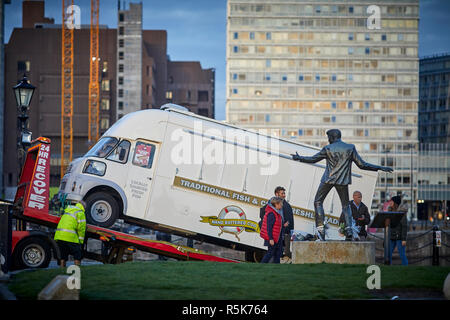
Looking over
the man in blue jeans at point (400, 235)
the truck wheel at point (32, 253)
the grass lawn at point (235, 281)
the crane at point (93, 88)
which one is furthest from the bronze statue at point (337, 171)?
the crane at point (93, 88)

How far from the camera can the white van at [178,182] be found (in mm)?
21672

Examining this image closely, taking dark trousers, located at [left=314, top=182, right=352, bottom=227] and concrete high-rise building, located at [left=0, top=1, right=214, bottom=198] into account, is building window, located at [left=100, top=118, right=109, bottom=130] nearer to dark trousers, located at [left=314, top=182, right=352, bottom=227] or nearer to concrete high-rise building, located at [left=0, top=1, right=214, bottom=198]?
concrete high-rise building, located at [left=0, top=1, right=214, bottom=198]

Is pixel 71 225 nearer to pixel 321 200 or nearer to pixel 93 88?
pixel 321 200

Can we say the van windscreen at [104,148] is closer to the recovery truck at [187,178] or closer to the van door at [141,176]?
the recovery truck at [187,178]

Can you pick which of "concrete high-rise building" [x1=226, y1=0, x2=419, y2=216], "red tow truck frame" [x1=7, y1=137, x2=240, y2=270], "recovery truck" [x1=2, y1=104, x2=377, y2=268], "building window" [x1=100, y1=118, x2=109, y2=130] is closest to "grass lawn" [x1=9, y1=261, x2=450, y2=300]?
"red tow truck frame" [x1=7, y1=137, x2=240, y2=270]

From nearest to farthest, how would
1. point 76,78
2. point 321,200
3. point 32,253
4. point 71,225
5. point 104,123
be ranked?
point 321,200
point 71,225
point 32,253
point 76,78
point 104,123

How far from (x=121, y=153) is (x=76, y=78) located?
11218 cm

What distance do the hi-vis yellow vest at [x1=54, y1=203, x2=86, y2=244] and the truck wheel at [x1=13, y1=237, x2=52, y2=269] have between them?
0.70 metres

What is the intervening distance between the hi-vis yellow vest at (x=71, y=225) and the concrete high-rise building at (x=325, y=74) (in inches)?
3997

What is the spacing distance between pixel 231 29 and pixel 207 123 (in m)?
97.9

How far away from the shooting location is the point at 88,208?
21.2 m

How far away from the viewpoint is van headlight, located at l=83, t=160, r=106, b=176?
21703 mm

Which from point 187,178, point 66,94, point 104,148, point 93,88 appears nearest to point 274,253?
point 187,178

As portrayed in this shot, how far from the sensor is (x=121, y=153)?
2192 cm
